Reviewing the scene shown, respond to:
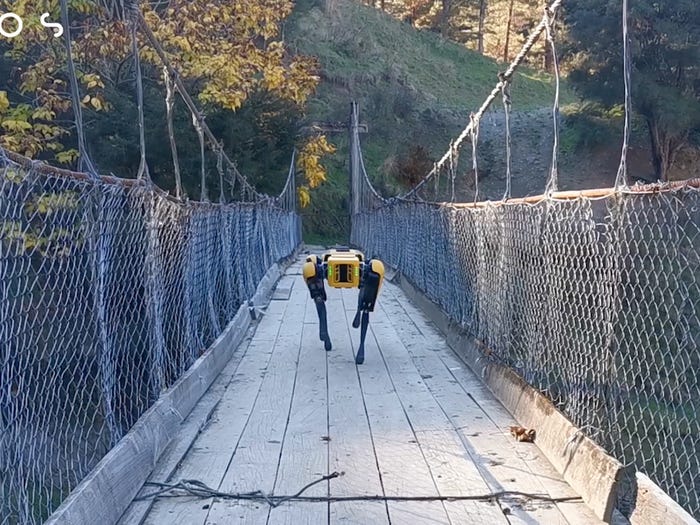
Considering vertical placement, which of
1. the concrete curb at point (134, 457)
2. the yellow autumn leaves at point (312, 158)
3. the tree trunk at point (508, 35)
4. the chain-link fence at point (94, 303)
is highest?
the tree trunk at point (508, 35)

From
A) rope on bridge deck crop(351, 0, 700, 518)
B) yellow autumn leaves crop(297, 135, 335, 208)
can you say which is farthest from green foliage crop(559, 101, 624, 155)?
rope on bridge deck crop(351, 0, 700, 518)

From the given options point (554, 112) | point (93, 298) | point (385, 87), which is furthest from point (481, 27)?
point (93, 298)

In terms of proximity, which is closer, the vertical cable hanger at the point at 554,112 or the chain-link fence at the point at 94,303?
the chain-link fence at the point at 94,303

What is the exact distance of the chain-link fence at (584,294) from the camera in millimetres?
2320

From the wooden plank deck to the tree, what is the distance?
15468 millimetres

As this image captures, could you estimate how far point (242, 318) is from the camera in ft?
17.0

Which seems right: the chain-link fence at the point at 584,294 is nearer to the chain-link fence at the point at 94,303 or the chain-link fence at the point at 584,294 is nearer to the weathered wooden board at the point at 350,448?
the weathered wooden board at the point at 350,448

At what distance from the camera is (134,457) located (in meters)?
2.37

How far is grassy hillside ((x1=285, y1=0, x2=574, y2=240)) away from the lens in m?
24.2

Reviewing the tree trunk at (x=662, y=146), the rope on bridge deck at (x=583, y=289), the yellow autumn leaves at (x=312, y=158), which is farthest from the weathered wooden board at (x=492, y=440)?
the tree trunk at (x=662, y=146)

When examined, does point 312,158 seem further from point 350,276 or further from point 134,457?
point 134,457

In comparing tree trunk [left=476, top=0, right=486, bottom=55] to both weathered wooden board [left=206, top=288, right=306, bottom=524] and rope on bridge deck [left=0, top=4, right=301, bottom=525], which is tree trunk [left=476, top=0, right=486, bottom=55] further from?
weathered wooden board [left=206, top=288, right=306, bottom=524]

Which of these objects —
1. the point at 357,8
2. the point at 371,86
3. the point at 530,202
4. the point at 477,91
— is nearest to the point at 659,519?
the point at 530,202

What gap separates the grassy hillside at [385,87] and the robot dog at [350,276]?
16.3 m
